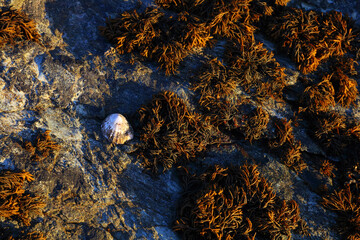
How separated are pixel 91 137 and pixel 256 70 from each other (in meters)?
3.56

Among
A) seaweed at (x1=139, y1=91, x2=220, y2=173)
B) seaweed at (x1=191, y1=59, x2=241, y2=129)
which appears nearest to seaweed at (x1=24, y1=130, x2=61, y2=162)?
seaweed at (x1=139, y1=91, x2=220, y2=173)

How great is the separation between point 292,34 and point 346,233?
409 cm

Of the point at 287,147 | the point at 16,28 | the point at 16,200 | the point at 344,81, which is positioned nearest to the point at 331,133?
the point at 287,147

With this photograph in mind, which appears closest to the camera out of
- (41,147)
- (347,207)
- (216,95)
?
(41,147)

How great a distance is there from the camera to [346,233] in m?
4.70

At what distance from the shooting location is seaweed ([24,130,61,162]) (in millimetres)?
4316

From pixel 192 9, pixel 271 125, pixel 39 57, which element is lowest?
pixel 39 57

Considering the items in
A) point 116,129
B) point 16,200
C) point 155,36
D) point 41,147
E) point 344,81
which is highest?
point 344,81

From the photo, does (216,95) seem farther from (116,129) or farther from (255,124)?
(116,129)

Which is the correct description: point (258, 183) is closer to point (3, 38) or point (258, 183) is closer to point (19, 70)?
point (19, 70)

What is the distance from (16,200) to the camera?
12.8ft

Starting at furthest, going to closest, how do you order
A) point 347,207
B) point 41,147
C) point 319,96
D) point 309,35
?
point 309,35, point 319,96, point 347,207, point 41,147

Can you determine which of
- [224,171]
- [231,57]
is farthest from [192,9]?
[224,171]

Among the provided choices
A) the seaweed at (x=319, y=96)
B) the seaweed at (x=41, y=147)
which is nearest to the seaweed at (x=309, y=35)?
the seaweed at (x=319, y=96)
